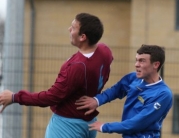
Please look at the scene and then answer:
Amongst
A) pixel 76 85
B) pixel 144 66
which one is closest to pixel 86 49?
pixel 76 85

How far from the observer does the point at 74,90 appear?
15.4ft

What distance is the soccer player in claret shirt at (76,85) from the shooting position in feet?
15.2

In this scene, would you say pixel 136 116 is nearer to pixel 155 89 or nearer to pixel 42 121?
pixel 155 89

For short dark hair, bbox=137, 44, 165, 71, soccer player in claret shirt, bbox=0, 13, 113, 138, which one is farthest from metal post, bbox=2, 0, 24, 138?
short dark hair, bbox=137, 44, 165, 71

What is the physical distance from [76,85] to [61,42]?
8.44 metres

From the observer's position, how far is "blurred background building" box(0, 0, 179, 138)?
880 cm

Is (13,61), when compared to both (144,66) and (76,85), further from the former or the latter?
(144,66)

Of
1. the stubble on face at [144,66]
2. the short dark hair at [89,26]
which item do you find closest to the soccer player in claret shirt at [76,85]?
the short dark hair at [89,26]

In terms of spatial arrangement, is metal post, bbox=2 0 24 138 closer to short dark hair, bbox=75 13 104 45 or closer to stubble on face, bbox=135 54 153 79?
short dark hair, bbox=75 13 104 45

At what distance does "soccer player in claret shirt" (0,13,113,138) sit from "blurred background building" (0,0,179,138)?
3.65 meters


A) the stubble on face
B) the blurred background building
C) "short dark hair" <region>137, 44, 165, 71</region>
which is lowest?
the blurred background building

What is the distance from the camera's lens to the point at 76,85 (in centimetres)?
464

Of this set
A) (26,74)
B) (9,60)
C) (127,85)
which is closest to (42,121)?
(26,74)

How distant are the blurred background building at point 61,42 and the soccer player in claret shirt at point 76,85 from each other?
365 centimetres
